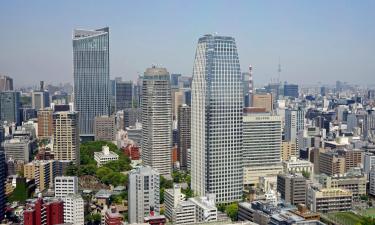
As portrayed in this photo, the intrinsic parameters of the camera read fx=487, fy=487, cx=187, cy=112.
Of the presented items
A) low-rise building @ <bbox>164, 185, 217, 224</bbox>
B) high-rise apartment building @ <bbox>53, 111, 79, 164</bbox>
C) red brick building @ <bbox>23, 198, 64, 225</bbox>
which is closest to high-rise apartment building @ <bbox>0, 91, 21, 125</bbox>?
high-rise apartment building @ <bbox>53, 111, 79, 164</bbox>

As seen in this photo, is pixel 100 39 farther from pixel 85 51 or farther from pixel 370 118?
pixel 370 118

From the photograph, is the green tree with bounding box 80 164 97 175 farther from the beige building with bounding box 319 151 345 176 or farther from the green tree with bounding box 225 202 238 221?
the beige building with bounding box 319 151 345 176

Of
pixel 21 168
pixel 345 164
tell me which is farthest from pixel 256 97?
pixel 21 168

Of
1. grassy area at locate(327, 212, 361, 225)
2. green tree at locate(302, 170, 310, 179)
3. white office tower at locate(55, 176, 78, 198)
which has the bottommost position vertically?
grassy area at locate(327, 212, 361, 225)

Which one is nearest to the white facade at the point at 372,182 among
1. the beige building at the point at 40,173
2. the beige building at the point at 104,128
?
the beige building at the point at 40,173

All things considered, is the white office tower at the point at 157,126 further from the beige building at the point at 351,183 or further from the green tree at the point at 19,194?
the beige building at the point at 351,183

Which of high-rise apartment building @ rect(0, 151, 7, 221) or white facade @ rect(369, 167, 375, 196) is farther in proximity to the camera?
white facade @ rect(369, 167, 375, 196)

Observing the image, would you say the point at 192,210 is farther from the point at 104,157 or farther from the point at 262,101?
the point at 262,101
